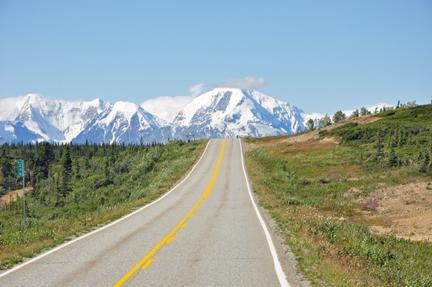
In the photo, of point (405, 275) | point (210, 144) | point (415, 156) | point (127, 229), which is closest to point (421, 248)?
point (405, 275)

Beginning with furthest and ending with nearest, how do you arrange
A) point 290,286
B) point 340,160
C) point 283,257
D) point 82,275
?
point 340,160, point 283,257, point 82,275, point 290,286

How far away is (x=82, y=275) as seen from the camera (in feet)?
25.3

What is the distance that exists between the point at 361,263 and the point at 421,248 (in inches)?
223

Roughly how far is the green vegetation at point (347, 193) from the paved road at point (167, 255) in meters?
1.52

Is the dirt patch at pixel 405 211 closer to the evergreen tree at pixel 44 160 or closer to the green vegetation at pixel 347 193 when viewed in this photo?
the green vegetation at pixel 347 193

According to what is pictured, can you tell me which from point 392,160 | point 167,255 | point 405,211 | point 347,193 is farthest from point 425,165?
point 167,255

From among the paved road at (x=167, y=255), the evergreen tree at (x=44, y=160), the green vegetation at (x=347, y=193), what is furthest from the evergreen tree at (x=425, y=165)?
the evergreen tree at (x=44, y=160)

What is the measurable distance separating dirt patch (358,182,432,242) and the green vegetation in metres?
0.80

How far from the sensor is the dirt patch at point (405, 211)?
15.7m

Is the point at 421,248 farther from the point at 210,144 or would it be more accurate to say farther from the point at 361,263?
the point at 210,144

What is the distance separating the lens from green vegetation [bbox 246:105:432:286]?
8414mm

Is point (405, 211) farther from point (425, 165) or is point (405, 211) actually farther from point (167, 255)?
point (167, 255)

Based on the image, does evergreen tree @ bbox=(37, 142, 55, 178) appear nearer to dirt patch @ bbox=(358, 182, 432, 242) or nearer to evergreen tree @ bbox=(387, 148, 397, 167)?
evergreen tree @ bbox=(387, 148, 397, 167)

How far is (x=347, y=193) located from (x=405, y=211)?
22.1 feet
